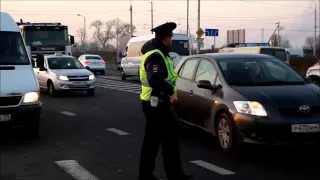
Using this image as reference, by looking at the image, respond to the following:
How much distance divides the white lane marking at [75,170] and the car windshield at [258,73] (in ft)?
8.53

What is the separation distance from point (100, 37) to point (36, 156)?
123 m

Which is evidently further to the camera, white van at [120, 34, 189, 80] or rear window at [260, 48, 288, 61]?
white van at [120, 34, 189, 80]

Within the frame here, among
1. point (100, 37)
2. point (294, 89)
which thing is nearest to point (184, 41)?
point (294, 89)

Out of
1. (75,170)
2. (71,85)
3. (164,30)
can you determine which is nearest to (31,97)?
(75,170)

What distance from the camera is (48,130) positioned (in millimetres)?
9453

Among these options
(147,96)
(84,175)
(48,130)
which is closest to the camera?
(147,96)

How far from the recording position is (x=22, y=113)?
7.87 meters

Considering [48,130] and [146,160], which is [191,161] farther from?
[48,130]

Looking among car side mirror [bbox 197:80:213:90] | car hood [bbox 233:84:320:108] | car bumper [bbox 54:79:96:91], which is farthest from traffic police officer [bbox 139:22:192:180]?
car bumper [bbox 54:79:96:91]

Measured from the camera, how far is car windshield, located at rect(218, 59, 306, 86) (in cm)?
726

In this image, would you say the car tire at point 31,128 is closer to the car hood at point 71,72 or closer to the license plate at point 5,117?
the license plate at point 5,117

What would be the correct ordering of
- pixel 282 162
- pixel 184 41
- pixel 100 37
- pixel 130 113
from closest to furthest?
pixel 282 162 < pixel 130 113 < pixel 184 41 < pixel 100 37

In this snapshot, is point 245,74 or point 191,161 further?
point 245,74

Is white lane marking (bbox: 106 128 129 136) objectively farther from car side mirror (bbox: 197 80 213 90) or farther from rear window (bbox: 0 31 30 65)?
car side mirror (bbox: 197 80 213 90)
